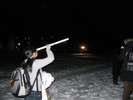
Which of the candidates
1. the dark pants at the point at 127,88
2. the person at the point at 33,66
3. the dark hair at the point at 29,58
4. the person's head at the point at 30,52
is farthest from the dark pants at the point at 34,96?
the dark pants at the point at 127,88

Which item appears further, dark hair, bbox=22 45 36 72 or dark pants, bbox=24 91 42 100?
dark pants, bbox=24 91 42 100

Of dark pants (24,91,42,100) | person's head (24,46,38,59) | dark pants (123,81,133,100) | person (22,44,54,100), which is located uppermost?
person's head (24,46,38,59)

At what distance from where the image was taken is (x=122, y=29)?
6588 centimetres

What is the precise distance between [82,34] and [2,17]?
23532 millimetres

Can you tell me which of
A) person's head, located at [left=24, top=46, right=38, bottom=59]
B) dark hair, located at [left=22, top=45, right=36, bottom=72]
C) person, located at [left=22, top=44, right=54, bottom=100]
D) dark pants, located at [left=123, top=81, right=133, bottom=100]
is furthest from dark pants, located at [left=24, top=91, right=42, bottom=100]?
dark pants, located at [left=123, top=81, right=133, bottom=100]

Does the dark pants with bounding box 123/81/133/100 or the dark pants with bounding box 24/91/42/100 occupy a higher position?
the dark pants with bounding box 24/91/42/100

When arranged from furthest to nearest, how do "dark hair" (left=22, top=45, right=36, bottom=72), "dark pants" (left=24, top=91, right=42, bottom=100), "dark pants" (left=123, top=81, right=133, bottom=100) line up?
"dark pants" (left=123, top=81, right=133, bottom=100) < "dark pants" (left=24, top=91, right=42, bottom=100) < "dark hair" (left=22, top=45, right=36, bottom=72)

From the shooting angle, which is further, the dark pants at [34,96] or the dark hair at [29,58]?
the dark pants at [34,96]

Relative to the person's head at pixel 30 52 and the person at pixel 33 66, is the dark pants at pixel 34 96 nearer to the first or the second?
the person at pixel 33 66

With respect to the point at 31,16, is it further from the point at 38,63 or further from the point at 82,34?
the point at 38,63

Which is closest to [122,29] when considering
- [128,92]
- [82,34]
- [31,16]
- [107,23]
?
[107,23]

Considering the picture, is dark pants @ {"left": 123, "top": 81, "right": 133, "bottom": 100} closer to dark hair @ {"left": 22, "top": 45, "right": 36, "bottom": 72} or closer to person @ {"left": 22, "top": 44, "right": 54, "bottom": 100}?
person @ {"left": 22, "top": 44, "right": 54, "bottom": 100}

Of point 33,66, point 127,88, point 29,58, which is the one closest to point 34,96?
point 33,66

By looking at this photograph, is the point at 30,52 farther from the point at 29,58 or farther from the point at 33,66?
the point at 33,66
